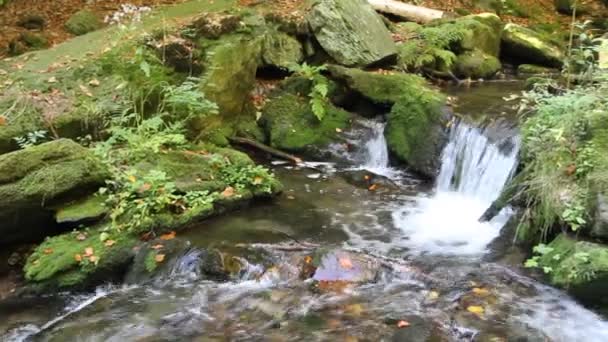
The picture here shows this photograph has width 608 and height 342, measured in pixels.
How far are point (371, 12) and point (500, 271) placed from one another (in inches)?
289

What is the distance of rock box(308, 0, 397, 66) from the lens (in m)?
10.9

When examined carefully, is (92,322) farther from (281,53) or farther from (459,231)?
(281,53)

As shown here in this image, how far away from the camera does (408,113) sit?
9.19 meters

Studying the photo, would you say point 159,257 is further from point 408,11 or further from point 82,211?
point 408,11

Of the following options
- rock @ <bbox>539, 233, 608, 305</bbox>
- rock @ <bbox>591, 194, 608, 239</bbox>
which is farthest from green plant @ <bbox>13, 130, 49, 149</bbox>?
rock @ <bbox>591, 194, 608, 239</bbox>

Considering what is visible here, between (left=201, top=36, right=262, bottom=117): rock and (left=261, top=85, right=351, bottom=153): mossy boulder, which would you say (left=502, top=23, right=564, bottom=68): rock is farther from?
(left=201, top=36, right=262, bottom=117): rock

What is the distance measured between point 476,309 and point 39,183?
4.42 m

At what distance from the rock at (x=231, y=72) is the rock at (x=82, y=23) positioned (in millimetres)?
3813

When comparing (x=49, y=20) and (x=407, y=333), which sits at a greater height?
(x=49, y=20)

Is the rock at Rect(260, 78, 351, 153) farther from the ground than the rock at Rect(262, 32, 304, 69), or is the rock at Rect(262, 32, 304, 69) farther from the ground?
the rock at Rect(262, 32, 304, 69)

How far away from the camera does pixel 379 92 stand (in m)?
9.79

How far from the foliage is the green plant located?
4.00 meters

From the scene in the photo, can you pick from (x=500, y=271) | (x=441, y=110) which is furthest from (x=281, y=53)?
(x=500, y=271)

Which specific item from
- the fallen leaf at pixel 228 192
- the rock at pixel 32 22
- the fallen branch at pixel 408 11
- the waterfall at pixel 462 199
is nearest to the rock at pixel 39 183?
the fallen leaf at pixel 228 192
